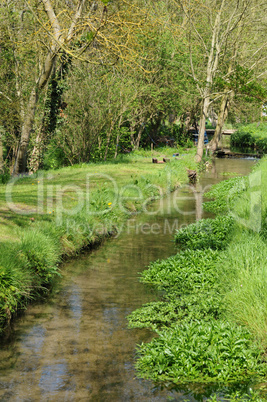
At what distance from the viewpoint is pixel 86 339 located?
23.0 feet

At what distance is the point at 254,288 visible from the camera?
23.4 feet

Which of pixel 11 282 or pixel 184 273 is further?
pixel 184 273

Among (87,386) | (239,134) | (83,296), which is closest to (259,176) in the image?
(83,296)

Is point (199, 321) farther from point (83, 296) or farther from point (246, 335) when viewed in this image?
point (83, 296)

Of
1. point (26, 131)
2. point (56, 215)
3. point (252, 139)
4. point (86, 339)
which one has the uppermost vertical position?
point (252, 139)

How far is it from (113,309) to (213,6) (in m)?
24.5

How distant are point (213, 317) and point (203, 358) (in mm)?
1556

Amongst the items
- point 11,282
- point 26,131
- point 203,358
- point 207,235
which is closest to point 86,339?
point 11,282

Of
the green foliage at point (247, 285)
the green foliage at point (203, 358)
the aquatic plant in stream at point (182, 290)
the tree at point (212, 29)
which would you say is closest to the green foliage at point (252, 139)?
the tree at point (212, 29)

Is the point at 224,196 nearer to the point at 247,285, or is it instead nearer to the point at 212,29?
the point at 247,285

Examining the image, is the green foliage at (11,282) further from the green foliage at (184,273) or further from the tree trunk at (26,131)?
the tree trunk at (26,131)

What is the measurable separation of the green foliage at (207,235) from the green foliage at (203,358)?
5166mm

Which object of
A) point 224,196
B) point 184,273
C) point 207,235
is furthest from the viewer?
point 224,196

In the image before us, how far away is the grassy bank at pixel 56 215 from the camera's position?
8.22 m
